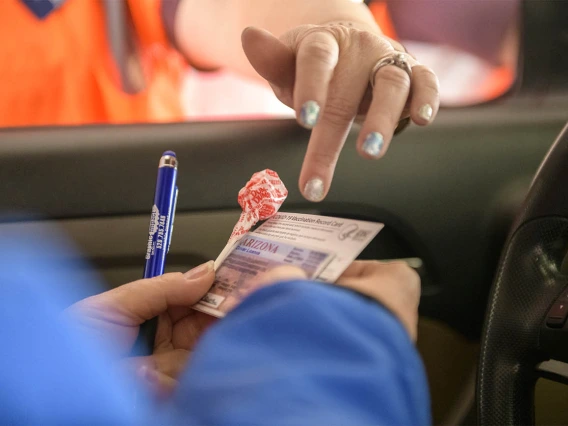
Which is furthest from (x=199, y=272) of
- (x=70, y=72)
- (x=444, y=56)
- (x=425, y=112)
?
(x=444, y=56)

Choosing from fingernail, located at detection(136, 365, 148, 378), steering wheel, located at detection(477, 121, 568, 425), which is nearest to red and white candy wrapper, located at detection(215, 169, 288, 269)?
fingernail, located at detection(136, 365, 148, 378)

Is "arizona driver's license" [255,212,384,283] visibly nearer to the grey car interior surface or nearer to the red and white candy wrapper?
the red and white candy wrapper

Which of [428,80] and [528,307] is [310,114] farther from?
[528,307]

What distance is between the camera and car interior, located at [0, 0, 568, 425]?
812 millimetres

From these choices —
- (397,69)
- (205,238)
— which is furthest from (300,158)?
(397,69)

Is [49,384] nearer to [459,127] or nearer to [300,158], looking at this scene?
[300,158]

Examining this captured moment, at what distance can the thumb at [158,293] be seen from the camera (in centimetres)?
57

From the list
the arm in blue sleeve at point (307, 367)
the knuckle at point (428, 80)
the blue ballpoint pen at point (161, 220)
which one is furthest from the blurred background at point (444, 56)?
the arm in blue sleeve at point (307, 367)

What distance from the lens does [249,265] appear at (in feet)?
1.77

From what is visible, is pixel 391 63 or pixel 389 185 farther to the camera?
pixel 389 185

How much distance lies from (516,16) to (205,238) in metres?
0.59

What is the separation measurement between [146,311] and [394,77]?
1.11 feet

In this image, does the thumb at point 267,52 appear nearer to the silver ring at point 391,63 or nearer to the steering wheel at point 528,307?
the silver ring at point 391,63

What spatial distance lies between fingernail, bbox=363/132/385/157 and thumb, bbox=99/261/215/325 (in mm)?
192
